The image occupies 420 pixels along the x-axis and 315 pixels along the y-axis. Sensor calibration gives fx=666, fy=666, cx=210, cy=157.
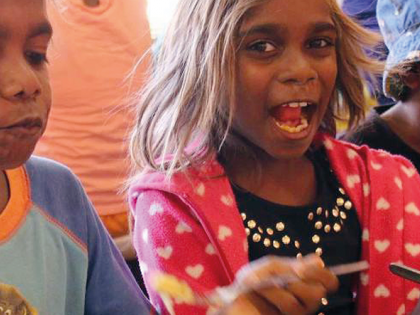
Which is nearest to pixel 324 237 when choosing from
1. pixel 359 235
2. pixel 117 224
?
pixel 359 235

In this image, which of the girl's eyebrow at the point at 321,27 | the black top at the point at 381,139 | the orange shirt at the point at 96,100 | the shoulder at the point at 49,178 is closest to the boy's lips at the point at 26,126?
the shoulder at the point at 49,178

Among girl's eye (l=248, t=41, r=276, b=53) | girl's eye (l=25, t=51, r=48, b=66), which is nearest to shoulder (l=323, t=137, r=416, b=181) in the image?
girl's eye (l=248, t=41, r=276, b=53)

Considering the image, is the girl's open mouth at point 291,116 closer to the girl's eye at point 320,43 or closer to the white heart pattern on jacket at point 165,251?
the girl's eye at point 320,43

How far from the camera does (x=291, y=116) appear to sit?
0.93m

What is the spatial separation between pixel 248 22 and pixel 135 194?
0.30 meters

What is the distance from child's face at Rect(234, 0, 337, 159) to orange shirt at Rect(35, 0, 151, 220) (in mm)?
474

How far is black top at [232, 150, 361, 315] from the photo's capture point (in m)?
0.96

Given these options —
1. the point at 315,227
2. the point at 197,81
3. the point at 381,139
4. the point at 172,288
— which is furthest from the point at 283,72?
the point at 381,139

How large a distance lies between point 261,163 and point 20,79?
447 millimetres

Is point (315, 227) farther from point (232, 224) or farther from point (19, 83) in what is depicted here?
point (19, 83)

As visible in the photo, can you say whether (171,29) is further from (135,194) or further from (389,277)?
(389,277)

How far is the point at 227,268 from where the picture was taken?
92cm

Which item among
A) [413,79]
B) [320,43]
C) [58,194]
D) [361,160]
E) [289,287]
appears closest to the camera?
[289,287]

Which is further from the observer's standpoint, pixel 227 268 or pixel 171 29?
pixel 171 29
